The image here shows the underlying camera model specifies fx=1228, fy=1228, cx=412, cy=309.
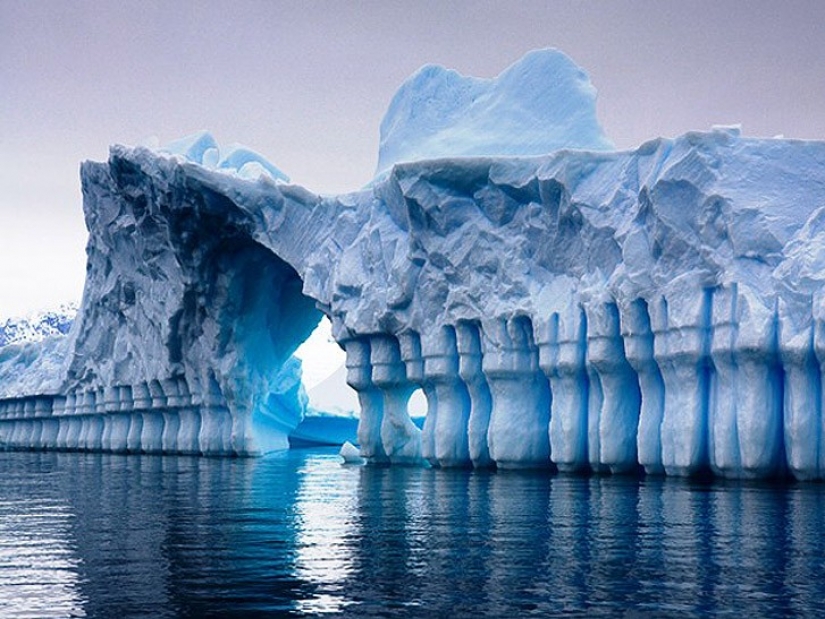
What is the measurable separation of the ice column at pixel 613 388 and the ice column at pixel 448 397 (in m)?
3.89

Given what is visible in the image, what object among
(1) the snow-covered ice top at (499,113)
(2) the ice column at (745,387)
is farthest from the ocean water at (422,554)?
(1) the snow-covered ice top at (499,113)

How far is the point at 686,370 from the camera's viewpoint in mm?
15352

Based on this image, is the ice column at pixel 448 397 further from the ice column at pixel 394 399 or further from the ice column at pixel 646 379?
the ice column at pixel 646 379

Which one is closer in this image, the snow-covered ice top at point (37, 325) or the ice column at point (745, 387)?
the ice column at point (745, 387)

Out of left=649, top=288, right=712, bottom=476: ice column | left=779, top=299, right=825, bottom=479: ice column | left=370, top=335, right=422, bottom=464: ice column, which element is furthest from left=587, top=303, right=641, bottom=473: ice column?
left=370, top=335, right=422, bottom=464: ice column

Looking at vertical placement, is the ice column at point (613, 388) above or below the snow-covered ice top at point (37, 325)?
below

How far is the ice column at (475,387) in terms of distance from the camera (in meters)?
19.9

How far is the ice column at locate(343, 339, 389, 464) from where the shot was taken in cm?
2336

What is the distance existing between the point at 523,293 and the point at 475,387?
2106 millimetres

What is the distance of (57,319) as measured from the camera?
148250 mm

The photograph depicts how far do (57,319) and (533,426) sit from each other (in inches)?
5386

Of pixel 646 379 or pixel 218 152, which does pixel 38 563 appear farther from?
pixel 218 152

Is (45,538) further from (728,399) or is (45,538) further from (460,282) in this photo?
(460,282)

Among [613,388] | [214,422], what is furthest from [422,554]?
[214,422]
